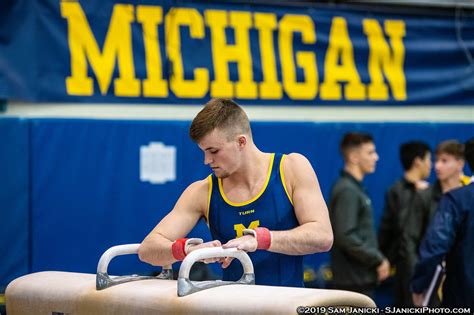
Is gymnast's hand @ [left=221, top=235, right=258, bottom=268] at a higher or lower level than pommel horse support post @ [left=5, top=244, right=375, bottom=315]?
higher

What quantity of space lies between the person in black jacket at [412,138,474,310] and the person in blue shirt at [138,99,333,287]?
1.62m

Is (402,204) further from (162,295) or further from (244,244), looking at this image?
(162,295)

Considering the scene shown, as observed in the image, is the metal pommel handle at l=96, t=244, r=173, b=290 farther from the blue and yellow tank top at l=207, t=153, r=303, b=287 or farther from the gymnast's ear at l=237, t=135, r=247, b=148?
the gymnast's ear at l=237, t=135, r=247, b=148

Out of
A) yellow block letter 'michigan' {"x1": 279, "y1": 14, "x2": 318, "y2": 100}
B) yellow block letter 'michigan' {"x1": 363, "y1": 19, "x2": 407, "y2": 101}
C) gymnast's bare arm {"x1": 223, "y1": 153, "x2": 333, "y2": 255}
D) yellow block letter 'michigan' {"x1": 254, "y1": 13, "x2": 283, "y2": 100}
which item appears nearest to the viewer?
gymnast's bare arm {"x1": 223, "y1": 153, "x2": 333, "y2": 255}

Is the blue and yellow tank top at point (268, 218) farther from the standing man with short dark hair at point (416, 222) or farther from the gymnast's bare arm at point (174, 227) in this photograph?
the standing man with short dark hair at point (416, 222)

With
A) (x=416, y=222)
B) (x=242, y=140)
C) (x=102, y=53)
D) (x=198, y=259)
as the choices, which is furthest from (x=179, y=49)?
(x=198, y=259)

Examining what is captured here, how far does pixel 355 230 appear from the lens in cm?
726

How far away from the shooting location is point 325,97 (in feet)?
27.6

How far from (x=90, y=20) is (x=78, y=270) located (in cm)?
200

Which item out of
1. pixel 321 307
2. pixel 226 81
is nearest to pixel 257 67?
pixel 226 81

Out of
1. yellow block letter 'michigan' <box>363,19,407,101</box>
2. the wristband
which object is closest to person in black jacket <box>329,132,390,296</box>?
yellow block letter 'michigan' <box>363,19,407,101</box>

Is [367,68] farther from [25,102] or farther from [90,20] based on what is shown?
[25,102]

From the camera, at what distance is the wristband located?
402cm

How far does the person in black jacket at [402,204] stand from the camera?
25.9ft
